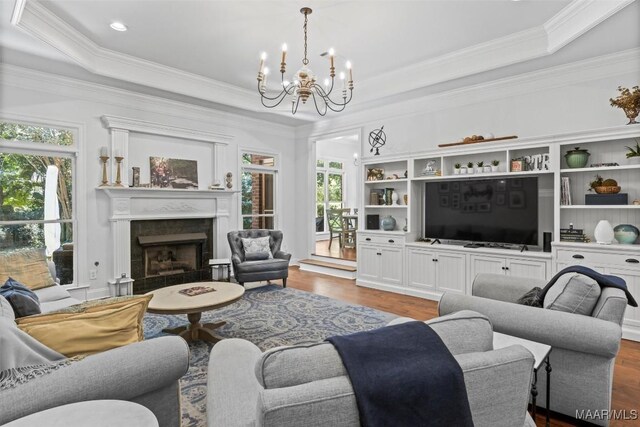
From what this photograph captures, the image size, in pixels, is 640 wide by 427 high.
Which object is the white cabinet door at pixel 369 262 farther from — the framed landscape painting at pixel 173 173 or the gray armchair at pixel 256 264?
the framed landscape painting at pixel 173 173

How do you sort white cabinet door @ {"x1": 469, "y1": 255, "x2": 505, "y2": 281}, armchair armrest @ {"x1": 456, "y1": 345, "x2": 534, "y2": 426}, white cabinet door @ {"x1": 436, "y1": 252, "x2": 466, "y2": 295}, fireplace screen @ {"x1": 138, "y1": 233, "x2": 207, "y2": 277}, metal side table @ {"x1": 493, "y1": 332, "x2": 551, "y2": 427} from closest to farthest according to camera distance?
armchair armrest @ {"x1": 456, "y1": 345, "x2": 534, "y2": 426} < metal side table @ {"x1": 493, "y1": 332, "x2": 551, "y2": 427} < white cabinet door @ {"x1": 469, "y1": 255, "x2": 505, "y2": 281} < white cabinet door @ {"x1": 436, "y1": 252, "x2": 466, "y2": 295} < fireplace screen @ {"x1": 138, "y1": 233, "x2": 207, "y2": 277}

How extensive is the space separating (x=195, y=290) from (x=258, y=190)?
359cm

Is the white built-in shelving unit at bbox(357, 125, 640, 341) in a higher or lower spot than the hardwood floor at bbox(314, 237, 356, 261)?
higher

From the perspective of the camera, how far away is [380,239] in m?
5.56

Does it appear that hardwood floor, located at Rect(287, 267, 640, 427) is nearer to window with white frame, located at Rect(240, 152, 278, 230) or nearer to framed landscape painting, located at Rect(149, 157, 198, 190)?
window with white frame, located at Rect(240, 152, 278, 230)

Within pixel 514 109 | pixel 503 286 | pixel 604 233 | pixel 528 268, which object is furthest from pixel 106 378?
pixel 514 109

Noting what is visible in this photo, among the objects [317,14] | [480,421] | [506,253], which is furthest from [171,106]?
[480,421]

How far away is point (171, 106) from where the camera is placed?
17.9ft

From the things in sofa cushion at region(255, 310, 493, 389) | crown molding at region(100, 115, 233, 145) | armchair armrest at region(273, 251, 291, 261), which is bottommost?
armchair armrest at region(273, 251, 291, 261)

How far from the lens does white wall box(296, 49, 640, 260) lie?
392cm

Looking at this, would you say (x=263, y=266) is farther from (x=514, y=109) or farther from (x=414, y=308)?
(x=514, y=109)

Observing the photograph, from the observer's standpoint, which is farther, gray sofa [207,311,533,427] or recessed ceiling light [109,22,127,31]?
recessed ceiling light [109,22,127,31]

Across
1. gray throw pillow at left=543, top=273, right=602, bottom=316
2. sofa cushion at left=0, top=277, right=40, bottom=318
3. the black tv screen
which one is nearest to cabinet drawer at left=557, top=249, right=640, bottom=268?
the black tv screen

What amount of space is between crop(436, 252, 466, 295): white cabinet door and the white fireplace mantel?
11.8ft
